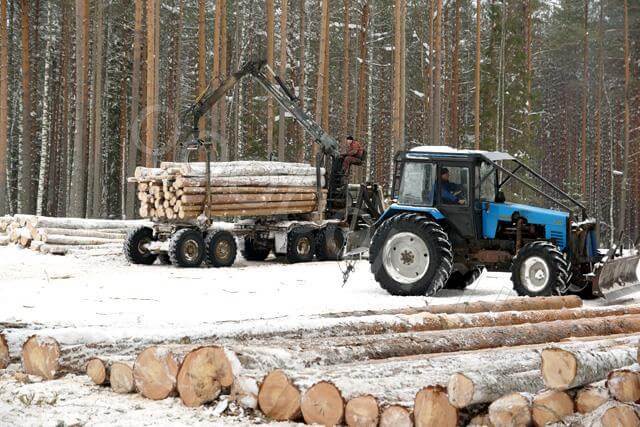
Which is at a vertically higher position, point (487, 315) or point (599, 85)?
point (599, 85)

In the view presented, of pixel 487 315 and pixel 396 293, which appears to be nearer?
pixel 487 315

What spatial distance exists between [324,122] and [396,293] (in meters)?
17.4

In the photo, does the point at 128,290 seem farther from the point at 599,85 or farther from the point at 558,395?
the point at 599,85

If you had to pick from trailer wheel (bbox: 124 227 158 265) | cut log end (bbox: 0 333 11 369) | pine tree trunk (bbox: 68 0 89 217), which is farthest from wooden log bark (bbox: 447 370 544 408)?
pine tree trunk (bbox: 68 0 89 217)

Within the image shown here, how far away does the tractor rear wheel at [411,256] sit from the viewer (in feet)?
41.0

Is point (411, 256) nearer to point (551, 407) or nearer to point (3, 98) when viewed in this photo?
point (551, 407)

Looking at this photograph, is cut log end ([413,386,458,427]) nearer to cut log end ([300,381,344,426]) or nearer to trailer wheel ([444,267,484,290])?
cut log end ([300,381,344,426])

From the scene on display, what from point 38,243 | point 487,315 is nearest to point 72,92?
point 38,243

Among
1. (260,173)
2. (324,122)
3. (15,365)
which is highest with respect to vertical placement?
(324,122)

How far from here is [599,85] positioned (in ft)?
130

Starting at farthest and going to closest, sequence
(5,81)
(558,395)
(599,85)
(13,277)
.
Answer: (599,85), (5,81), (13,277), (558,395)

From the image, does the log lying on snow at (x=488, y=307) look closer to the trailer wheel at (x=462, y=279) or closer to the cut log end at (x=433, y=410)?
the trailer wheel at (x=462, y=279)

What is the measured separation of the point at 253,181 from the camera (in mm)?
17859

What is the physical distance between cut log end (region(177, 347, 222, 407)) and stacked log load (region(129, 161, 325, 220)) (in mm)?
10601
